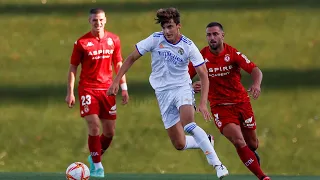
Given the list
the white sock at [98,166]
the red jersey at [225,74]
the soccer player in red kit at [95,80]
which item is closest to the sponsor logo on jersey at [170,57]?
the red jersey at [225,74]

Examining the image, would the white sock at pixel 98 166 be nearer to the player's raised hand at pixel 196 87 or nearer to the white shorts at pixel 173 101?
the white shorts at pixel 173 101

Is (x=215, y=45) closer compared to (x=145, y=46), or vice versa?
(x=145, y=46)

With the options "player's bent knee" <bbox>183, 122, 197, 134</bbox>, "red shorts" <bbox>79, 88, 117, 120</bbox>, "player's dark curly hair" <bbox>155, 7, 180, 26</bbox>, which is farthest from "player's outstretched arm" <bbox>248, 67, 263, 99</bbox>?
"red shorts" <bbox>79, 88, 117, 120</bbox>

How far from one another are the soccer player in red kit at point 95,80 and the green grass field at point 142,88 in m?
0.76

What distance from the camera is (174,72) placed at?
Answer: 12016mm

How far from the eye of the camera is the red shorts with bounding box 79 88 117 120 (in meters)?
13.6

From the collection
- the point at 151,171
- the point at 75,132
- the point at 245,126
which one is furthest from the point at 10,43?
the point at 245,126

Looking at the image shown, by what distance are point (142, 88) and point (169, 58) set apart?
25.7 feet

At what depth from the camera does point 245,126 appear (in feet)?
42.4

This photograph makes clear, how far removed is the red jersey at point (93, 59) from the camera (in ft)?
45.2

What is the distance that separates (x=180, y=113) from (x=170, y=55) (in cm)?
82

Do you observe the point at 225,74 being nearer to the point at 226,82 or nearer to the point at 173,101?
the point at 226,82

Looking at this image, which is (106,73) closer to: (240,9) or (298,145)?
(298,145)

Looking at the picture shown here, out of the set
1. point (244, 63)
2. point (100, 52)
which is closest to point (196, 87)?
Result: point (244, 63)
